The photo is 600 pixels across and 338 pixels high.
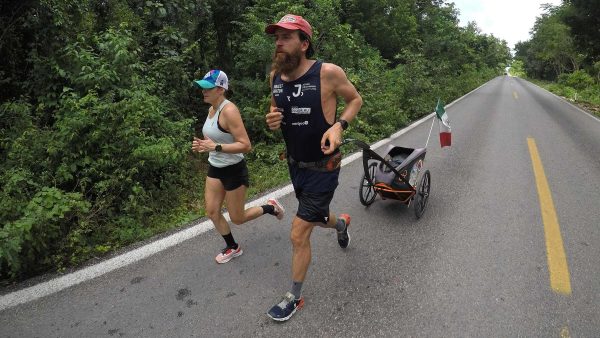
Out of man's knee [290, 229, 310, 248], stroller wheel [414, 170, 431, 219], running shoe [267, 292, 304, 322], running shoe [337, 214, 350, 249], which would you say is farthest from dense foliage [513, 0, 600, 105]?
running shoe [267, 292, 304, 322]

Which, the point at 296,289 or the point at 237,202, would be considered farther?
the point at 237,202

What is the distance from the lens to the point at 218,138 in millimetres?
3182

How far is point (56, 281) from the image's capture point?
10.2 ft

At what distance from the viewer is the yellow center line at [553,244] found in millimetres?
3180

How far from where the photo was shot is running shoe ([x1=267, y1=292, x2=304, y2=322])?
2682 millimetres

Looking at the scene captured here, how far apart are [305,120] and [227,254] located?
1657 millimetres

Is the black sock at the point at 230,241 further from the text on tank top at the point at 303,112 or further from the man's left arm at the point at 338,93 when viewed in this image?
the man's left arm at the point at 338,93

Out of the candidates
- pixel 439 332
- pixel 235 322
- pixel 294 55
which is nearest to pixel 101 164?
pixel 235 322

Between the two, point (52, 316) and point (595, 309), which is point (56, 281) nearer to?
point (52, 316)

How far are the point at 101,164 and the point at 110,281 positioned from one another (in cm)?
173

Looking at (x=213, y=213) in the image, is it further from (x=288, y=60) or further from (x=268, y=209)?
(x=288, y=60)

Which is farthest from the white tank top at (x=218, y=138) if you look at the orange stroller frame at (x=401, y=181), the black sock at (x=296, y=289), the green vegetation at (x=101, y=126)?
the orange stroller frame at (x=401, y=181)

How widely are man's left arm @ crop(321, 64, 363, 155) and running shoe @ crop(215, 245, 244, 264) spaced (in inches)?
64.9

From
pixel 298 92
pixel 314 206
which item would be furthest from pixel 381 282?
pixel 298 92
